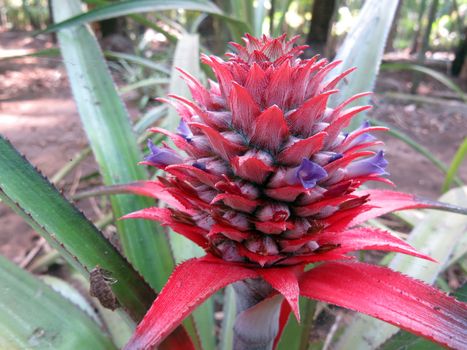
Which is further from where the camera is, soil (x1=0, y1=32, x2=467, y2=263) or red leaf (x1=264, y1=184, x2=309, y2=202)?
soil (x1=0, y1=32, x2=467, y2=263)

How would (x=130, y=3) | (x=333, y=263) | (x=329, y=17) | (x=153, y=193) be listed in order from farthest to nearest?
(x=329, y=17) → (x=130, y=3) → (x=153, y=193) → (x=333, y=263)

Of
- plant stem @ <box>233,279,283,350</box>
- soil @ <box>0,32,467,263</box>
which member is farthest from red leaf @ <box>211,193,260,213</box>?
soil @ <box>0,32,467,263</box>

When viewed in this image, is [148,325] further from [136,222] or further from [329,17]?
[329,17]

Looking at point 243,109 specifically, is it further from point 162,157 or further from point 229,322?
point 229,322

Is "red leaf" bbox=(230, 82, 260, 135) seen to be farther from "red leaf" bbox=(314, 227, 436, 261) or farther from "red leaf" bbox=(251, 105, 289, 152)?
"red leaf" bbox=(314, 227, 436, 261)

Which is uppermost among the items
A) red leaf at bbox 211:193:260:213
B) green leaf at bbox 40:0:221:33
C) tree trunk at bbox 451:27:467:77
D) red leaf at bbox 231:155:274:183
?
green leaf at bbox 40:0:221:33

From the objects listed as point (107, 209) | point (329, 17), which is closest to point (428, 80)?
point (329, 17)
